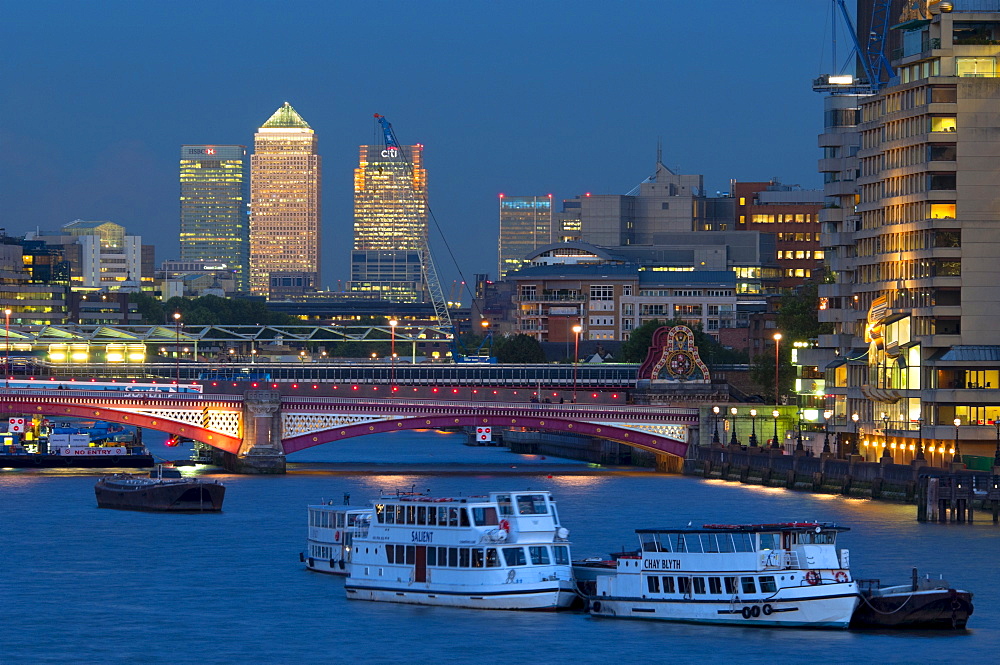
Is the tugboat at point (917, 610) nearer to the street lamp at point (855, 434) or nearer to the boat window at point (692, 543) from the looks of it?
the boat window at point (692, 543)

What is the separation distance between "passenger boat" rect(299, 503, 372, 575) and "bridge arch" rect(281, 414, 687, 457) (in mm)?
53234

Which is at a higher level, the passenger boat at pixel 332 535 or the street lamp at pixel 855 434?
the street lamp at pixel 855 434

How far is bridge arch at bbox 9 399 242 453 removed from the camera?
449ft

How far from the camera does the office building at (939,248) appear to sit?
409 ft

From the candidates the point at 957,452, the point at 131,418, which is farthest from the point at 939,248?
the point at 131,418

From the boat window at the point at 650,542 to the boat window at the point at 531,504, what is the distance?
4202mm

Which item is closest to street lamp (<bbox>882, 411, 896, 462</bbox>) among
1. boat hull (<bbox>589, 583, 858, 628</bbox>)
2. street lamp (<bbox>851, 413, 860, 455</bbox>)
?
street lamp (<bbox>851, 413, 860, 455</bbox>)

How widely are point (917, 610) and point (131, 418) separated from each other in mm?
75927

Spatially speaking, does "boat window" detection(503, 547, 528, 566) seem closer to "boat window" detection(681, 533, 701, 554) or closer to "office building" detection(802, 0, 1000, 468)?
"boat window" detection(681, 533, 701, 554)

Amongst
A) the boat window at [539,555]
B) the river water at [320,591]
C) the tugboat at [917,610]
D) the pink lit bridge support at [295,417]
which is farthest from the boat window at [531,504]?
the pink lit bridge support at [295,417]

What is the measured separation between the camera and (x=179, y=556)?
9181 cm

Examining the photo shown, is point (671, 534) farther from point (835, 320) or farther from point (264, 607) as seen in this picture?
point (835, 320)

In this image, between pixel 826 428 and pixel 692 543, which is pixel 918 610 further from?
pixel 826 428

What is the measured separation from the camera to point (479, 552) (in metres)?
74.9
